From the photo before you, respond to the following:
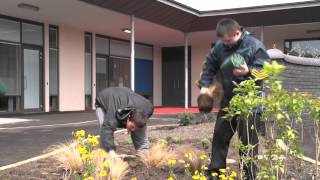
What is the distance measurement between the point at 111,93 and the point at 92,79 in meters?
14.5

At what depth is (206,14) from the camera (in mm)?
18609

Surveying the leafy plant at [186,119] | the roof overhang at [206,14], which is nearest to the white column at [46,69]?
the roof overhang at [206,14]

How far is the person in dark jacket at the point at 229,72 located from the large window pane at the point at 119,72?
53.6 feet

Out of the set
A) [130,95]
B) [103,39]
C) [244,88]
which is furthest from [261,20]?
[244,88]

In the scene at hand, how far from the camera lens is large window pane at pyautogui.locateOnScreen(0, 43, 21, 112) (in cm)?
1495

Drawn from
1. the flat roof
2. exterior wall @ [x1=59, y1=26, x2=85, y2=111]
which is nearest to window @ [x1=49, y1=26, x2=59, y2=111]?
exterior wall @ [x1=59, y1=26, x2=85, y2=111]

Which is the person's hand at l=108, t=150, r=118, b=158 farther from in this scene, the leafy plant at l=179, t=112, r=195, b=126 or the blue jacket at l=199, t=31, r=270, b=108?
the leafy plant at l=179, t=112, r=195, b=126

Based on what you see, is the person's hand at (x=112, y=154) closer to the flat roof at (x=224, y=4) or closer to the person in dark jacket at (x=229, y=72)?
the person in dark jacket at (x=229, y=72)

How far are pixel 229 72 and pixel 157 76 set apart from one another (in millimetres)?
20425

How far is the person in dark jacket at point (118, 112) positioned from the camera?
187 inches

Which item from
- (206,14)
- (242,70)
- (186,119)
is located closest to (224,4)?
(206,14)

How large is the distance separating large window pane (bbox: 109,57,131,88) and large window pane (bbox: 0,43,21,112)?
575 centimetres

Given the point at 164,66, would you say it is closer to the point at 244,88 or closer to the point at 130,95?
the point at 130,95

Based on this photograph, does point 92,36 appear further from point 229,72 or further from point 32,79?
point 229,72
